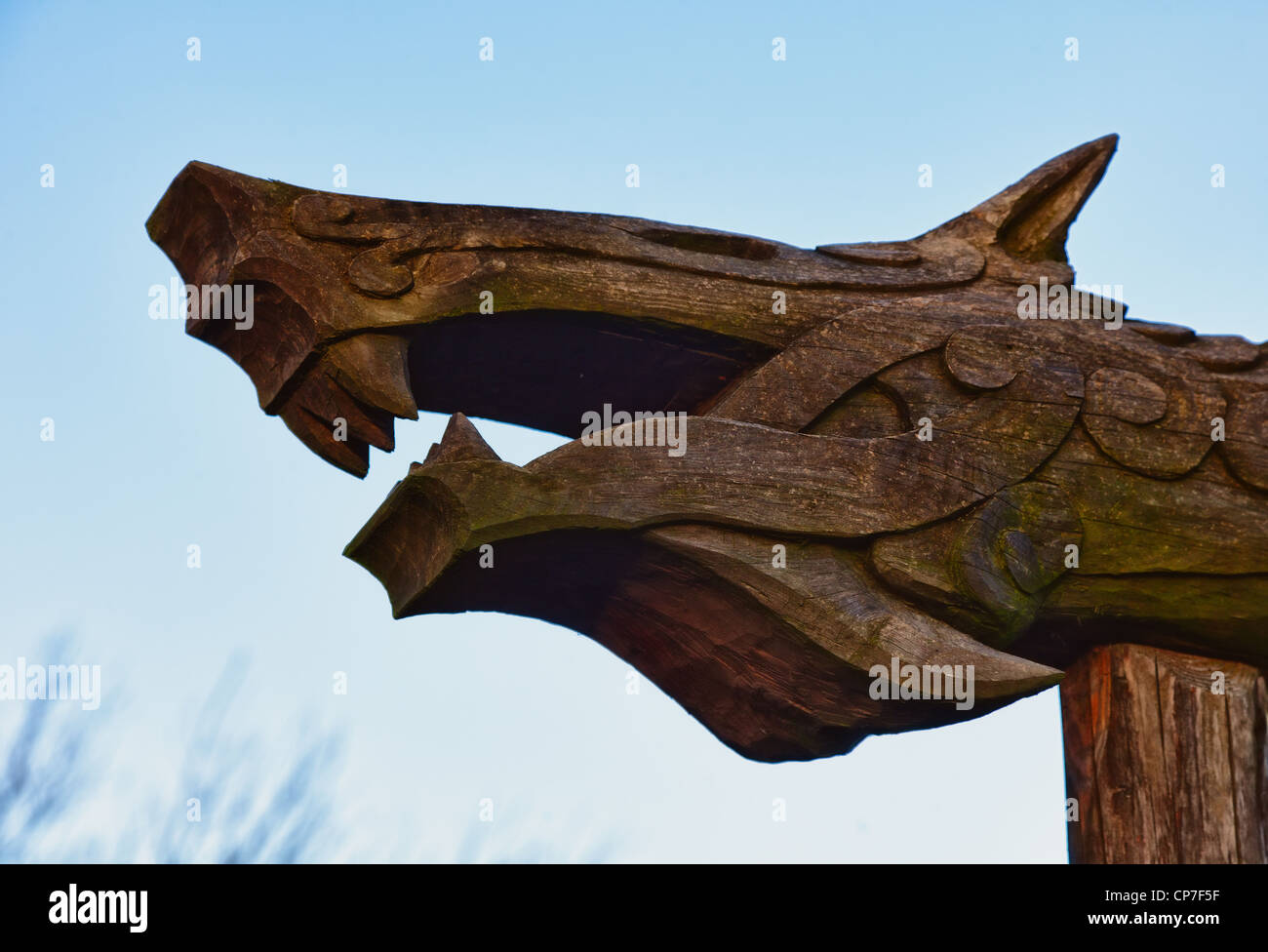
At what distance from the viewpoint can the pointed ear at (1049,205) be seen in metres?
4.31

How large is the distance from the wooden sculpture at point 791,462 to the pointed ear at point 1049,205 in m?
0.18

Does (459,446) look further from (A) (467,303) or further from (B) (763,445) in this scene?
(B) (763,445)

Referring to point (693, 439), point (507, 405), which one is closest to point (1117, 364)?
point (693, 439)

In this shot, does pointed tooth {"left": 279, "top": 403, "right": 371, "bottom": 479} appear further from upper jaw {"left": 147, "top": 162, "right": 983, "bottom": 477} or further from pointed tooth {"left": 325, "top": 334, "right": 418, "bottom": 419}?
pointed tooth {"left": 325, "top": 334, "right": 418, "bottom": 419}

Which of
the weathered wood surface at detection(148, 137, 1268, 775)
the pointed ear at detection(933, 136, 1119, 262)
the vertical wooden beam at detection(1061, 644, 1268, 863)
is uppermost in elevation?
the pointed ear at detection(933, 136, 1119, 262)

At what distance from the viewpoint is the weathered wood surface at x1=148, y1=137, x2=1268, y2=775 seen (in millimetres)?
3570

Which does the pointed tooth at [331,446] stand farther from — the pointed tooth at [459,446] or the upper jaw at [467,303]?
the pointed tooth at [459,446]

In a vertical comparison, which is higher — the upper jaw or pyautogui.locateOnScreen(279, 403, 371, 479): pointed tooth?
the upper jaw

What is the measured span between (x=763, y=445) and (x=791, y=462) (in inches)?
3.2

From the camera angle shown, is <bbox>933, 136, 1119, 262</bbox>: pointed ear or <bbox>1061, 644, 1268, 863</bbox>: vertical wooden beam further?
<bbox>933, 136, 1119, 262</bbox>: pointed ear

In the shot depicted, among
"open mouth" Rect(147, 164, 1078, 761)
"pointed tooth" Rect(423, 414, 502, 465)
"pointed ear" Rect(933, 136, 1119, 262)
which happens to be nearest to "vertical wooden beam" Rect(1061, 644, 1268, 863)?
"open mouth" Rect(147, 164, 1078, 761)

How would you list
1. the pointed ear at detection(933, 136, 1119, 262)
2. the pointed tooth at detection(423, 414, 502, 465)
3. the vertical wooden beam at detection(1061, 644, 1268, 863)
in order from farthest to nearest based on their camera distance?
the pointed ear at detection(933, 136, 1119, 262), the vertical wooden beam at detection(1061, 644, 1268, 863), the pointed tooth at detection(423, 414, 502, 465)

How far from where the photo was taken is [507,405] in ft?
13.3

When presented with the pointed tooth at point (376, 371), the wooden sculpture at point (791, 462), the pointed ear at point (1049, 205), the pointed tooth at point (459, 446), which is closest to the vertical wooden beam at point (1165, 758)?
the wooden sculpture at point (791, 462)
